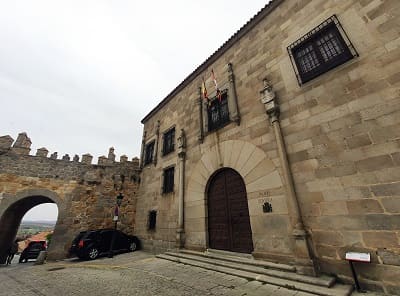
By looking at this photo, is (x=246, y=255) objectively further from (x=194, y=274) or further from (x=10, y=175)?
(x=10, y=175)

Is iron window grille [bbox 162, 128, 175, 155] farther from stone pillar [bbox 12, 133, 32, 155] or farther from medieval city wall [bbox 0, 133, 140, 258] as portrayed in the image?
stone pillar [bbox 12, 133, 32, 155]

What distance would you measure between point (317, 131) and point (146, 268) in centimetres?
655

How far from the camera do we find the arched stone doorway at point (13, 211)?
9.40 metres

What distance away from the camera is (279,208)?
5012 millimetres

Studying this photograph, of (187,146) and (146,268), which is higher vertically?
(187,146)

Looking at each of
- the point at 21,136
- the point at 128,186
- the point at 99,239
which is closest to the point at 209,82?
the point at 128,186

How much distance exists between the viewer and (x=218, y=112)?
7980 mm

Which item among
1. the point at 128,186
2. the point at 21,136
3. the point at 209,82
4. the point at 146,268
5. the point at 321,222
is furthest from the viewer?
the point at 128,186

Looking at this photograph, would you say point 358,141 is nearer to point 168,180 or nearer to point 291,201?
point 291,201

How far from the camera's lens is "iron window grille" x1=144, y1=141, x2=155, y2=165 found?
12.2 meters

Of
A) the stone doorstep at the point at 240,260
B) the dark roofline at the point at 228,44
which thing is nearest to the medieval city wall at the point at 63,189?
the dark roofline at the point at 228,44

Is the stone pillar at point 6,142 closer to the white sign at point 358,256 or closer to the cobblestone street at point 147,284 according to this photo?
the cobblestone street at point 147,284

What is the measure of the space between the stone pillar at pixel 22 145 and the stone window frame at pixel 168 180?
800 cm

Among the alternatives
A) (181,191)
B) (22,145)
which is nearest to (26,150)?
(22,145)
